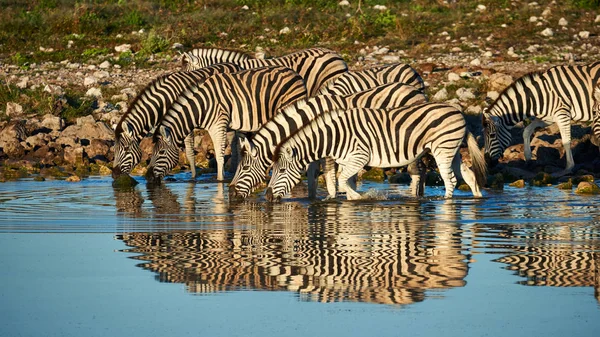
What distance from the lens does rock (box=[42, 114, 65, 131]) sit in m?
20.7

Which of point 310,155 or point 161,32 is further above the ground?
point 161,32

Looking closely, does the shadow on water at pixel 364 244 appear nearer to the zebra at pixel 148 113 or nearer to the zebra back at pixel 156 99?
the zebra at pixel 148 113

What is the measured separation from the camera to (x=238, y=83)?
1752 centimetres

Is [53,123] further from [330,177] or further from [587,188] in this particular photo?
[587,188]

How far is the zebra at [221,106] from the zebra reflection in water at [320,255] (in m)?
4.62

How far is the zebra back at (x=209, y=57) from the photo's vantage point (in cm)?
2072

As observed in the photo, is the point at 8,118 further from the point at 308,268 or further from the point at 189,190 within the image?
the point at 308,268

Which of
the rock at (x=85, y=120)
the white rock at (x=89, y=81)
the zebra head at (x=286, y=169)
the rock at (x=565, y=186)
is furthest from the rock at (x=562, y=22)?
the zebra head at (x=286, y=169)

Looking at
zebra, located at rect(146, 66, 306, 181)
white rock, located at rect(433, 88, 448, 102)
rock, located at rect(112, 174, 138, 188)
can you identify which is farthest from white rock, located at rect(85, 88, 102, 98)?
white rock, located at rect(433, 88, 448, 102)

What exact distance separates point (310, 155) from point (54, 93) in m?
9.67

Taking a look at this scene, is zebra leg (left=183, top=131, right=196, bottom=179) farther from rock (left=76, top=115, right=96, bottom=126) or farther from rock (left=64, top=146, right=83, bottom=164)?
rock (left=76, top=115, right=96, bottom=126)

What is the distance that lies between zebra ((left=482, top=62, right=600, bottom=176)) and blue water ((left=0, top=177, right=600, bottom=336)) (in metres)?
3.93

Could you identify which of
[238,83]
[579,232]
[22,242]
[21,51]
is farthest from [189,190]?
[21,51]

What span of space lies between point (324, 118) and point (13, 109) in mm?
9531
